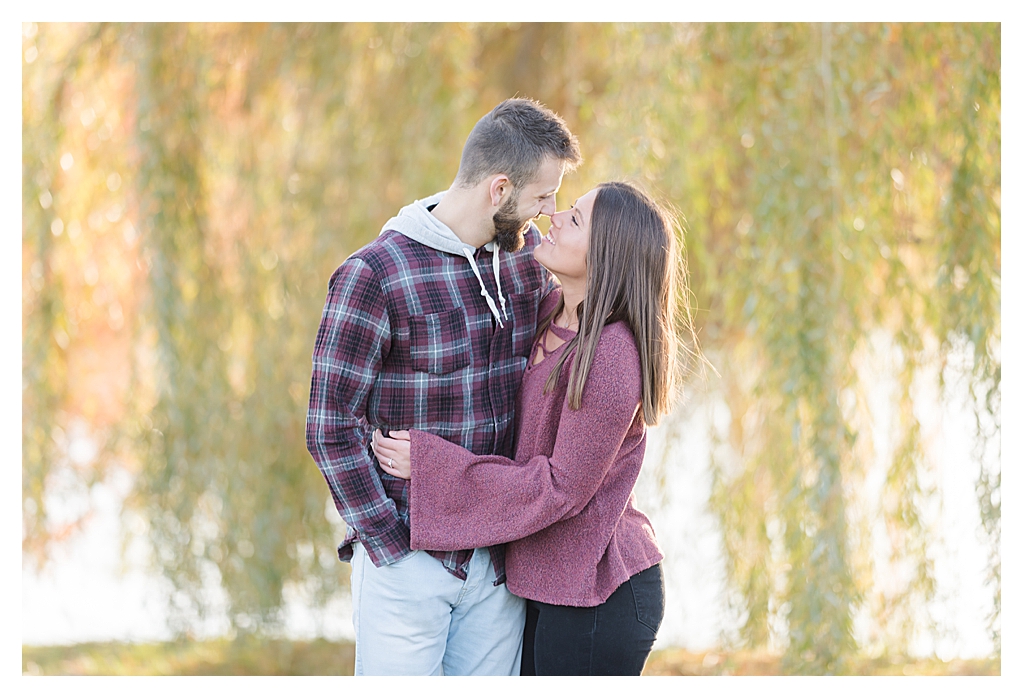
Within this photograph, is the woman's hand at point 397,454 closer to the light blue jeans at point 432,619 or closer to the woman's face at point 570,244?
the light blue jeans at point 432,619

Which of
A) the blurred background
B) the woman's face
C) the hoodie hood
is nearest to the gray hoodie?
the hoodie hood

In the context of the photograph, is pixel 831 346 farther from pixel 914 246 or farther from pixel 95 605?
pixel 95 605

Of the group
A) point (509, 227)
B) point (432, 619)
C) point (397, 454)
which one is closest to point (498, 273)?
point (509, 227)

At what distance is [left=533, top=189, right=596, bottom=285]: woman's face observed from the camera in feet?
4.92

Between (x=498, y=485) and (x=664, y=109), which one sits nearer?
(x=498, y=485)

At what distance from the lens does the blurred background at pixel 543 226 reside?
224cm

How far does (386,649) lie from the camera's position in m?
1.50

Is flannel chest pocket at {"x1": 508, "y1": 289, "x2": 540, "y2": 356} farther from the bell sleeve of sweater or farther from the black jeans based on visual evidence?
the black jeans

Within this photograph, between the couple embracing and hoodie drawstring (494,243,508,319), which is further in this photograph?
hoodie drawstring (494,243,508,319)

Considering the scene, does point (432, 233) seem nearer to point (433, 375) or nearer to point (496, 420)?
point (433, 375)

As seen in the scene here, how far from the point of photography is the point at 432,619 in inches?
58.9

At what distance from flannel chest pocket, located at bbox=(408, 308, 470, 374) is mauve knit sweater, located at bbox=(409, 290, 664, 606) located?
12 cm
